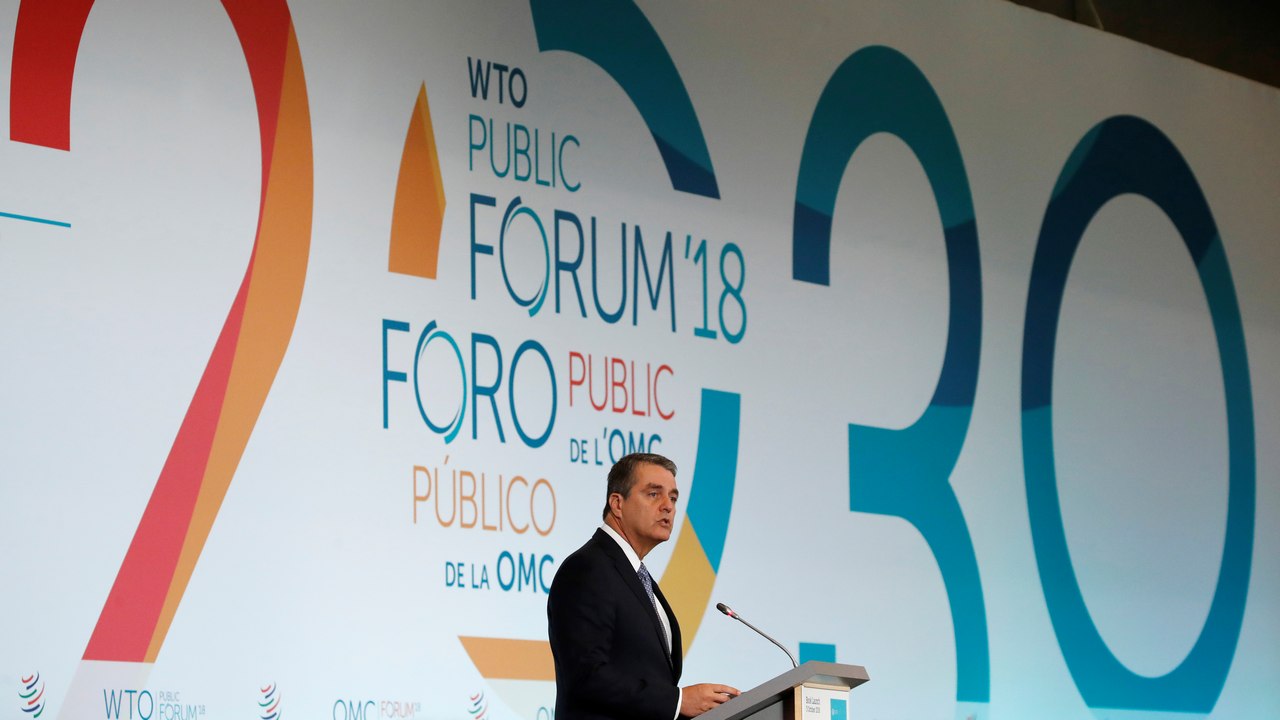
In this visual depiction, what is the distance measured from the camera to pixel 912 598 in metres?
6.23

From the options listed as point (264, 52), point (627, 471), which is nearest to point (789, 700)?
point (627, 471)

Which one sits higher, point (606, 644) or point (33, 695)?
point (606, 644)

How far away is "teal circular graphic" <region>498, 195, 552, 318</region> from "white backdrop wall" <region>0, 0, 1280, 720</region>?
0.04 ft

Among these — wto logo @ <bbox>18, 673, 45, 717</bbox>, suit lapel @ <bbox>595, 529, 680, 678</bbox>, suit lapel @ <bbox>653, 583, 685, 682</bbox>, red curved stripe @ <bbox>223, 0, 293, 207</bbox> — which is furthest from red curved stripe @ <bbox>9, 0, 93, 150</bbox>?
suit lapel @ <bbox>653, 583, 685, 682</bbox>

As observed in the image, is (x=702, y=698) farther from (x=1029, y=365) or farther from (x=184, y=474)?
(x=1029, y=365)

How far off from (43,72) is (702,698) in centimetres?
246

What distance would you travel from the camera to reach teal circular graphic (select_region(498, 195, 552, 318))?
5273 millimetres

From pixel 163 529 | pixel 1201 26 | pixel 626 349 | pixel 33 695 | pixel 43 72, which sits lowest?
pixel 33 695

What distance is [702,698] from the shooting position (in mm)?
3461

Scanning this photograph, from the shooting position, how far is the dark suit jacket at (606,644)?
11.3 ft

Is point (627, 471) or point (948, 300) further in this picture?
point (948, 300)

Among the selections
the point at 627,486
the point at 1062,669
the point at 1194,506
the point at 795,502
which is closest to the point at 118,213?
the point at 627,486

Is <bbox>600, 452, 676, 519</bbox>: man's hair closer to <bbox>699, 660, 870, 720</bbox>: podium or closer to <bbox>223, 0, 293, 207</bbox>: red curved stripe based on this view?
<bbox>699, 660, 870, 720</bbox>: podium

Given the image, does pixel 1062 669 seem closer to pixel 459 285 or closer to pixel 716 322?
pixel 716 322
